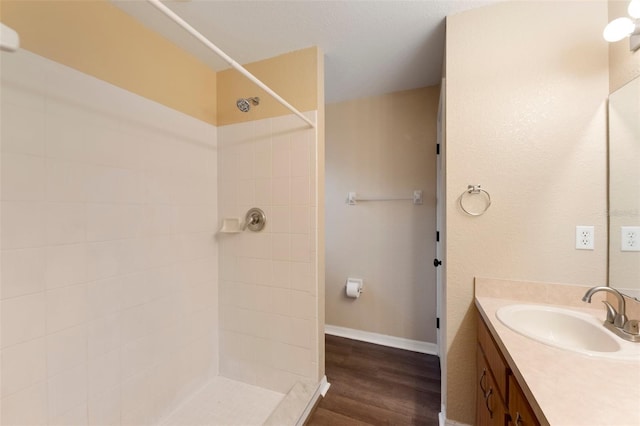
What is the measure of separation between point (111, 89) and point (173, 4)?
23.5 inches

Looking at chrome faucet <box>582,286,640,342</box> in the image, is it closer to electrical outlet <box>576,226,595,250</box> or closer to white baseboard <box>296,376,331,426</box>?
electrical outlet <box>576,226,595,250</box>

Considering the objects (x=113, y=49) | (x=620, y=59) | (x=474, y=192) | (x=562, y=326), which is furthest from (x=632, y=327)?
(x=113, y=49)

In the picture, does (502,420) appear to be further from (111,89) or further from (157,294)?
(111,89)

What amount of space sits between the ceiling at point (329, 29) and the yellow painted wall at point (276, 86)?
0.21 feet

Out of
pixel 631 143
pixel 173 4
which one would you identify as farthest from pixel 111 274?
pixel 631 143

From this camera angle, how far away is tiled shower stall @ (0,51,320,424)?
1.03 metres

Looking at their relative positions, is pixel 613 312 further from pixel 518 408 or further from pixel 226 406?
pixel 226 406

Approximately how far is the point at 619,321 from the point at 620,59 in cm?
118

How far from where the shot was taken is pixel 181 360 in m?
1.68

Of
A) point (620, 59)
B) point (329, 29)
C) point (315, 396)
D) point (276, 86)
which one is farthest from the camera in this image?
point (276, 86)

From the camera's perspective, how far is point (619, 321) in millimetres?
953

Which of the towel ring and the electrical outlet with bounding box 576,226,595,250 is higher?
the towel ring

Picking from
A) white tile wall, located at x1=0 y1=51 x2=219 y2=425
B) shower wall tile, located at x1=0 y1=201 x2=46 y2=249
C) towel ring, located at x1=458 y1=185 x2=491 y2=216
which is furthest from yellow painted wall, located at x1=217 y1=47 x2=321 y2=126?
shower wall tile, located at x1=0 y1=201 x2=46 y2=249

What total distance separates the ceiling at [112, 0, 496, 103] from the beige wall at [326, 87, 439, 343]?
1.45 ft
